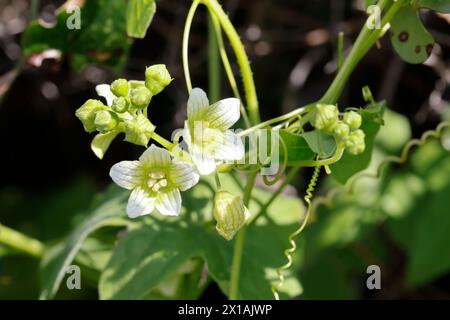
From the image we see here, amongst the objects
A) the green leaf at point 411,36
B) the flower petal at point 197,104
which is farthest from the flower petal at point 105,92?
the green leaf at point 411,36

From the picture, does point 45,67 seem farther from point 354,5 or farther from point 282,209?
point 354,5

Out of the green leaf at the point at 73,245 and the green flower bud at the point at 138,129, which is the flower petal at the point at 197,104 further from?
the green leaf at the point at 73,245

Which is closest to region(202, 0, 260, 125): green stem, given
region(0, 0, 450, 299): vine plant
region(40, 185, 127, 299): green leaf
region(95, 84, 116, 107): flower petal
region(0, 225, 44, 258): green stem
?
region(0, 0, 450, 299): vine plant

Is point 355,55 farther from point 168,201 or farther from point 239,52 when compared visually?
point 168,201

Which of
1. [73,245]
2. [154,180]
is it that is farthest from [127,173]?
[73,245]
